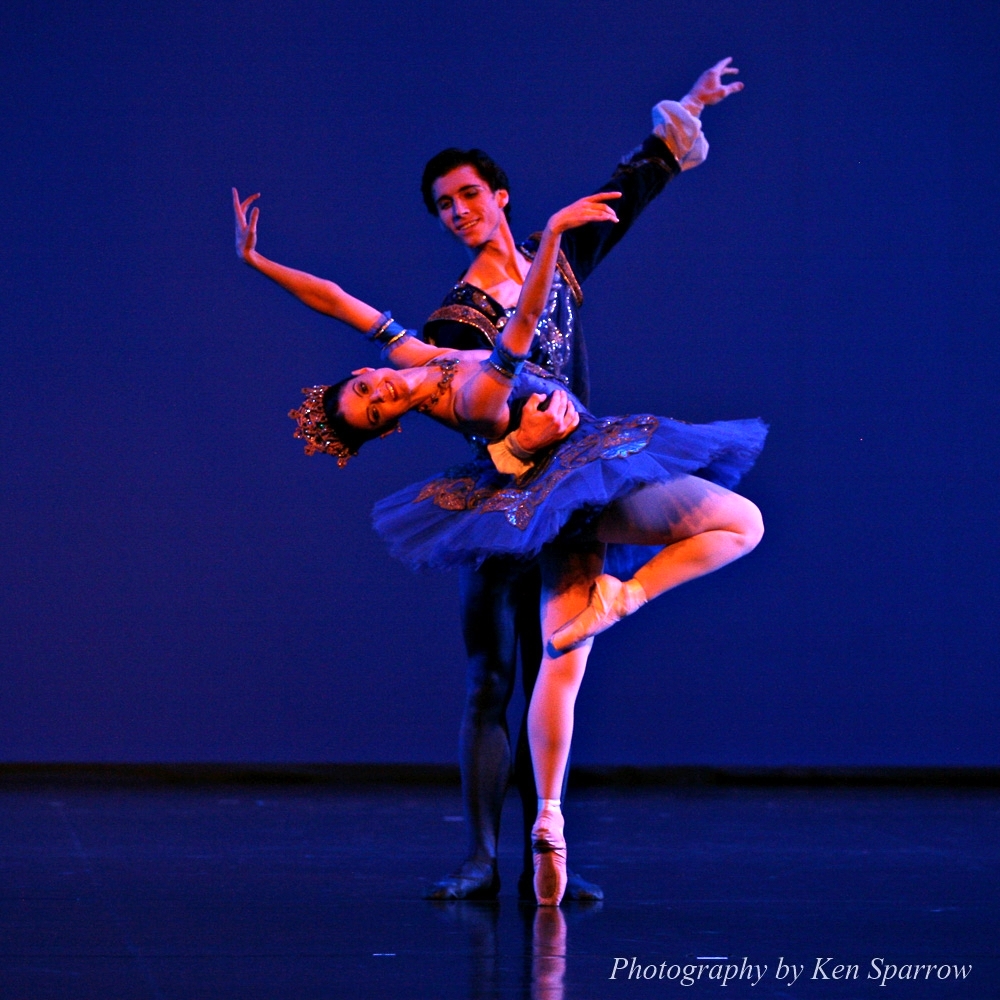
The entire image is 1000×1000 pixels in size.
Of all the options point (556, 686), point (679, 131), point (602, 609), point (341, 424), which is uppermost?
point (679, 131)

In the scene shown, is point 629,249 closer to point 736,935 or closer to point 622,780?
point 622,780

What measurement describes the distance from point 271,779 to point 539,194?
1.96 meters

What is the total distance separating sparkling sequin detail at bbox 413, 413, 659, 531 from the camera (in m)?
2.27

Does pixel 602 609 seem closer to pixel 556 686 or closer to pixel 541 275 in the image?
pixel 556 686

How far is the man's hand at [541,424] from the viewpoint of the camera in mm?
2320

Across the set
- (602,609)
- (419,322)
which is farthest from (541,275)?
(419,322)

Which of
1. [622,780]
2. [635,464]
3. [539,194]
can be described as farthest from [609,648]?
[635,464]

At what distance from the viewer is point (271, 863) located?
2707 mm

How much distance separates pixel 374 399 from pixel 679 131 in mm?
848

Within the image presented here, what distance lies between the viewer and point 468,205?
254 cm

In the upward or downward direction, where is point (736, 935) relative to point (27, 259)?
downward

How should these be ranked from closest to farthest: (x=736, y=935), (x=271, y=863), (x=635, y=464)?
(x=736, y=935) → (x=635, y=464) → (x=271, y=863)

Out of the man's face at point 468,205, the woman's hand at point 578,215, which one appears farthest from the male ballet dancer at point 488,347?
the woman's hand at point 578,215

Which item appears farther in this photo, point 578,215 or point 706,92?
point 706,92
